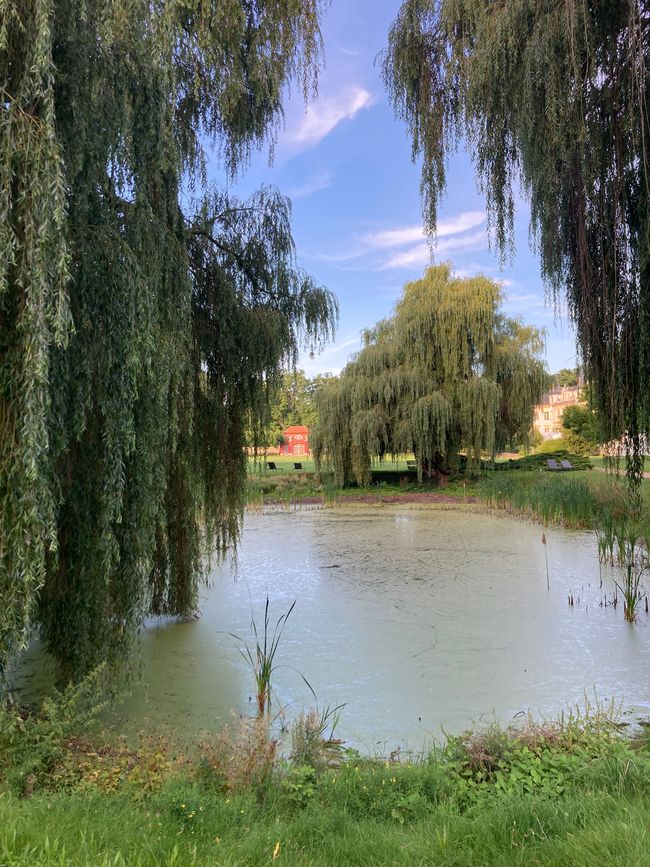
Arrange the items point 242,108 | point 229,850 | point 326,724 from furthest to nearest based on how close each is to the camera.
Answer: point 242,108
point 326,724
point 229,850

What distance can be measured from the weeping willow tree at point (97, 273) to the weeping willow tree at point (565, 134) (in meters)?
1.07

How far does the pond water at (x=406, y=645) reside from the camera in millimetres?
3422

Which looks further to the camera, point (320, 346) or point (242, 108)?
point (320, 346)

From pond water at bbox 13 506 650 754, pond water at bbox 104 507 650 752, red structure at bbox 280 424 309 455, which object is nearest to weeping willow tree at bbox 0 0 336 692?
pond water at bbox 13 506 650 754

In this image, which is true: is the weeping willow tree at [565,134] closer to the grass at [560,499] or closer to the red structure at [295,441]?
the grass at [560,499]

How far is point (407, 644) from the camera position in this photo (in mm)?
4508

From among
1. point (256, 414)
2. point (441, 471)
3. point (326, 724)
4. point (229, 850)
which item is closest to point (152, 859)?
point (229, 850)

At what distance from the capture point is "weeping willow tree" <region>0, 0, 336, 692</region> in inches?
89.6

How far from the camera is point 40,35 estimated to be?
222 cm

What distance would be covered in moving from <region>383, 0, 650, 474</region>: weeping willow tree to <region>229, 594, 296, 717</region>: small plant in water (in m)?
2.39

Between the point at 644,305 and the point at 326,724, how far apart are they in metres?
2.78

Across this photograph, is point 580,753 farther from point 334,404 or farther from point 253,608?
point 334,404

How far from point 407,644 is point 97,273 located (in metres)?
3.50

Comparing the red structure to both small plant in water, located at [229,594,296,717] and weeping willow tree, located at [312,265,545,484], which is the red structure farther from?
small plant in water, located at [229,594,296,717]
